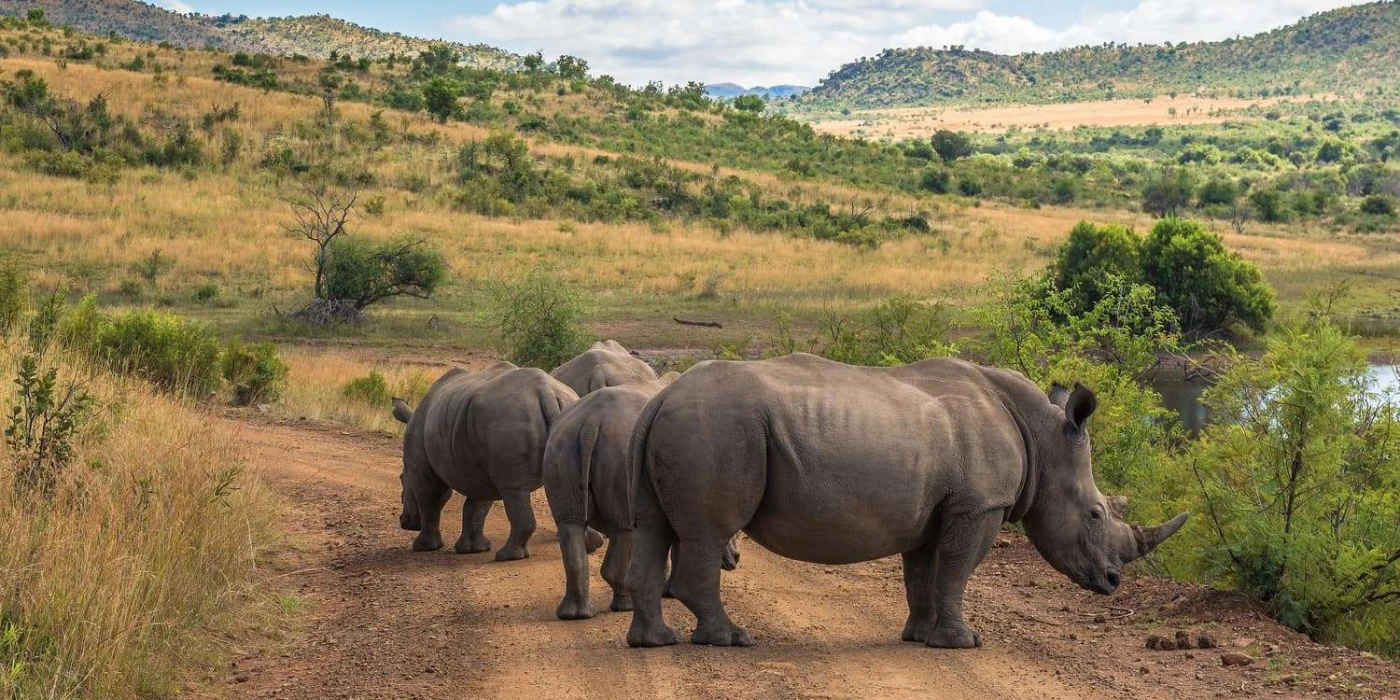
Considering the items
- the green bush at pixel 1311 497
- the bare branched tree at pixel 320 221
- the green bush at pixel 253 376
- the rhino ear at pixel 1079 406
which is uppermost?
the rhino ear at pixel 1079 406

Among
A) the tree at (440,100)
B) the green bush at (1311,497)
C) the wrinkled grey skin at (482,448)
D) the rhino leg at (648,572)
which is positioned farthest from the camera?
the tree at (440,100)

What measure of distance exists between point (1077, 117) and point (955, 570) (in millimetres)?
184530

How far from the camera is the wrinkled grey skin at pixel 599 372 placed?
1259 cm

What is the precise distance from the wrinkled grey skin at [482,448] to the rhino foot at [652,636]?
2611mm

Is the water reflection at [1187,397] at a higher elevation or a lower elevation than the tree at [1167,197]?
lower

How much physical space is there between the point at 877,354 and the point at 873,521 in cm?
915

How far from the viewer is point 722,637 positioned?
813 cm

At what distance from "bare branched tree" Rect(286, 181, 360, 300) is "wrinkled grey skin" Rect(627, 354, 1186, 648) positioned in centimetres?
2434

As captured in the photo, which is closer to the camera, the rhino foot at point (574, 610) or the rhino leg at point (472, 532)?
the rhino foot at point (574, 610)

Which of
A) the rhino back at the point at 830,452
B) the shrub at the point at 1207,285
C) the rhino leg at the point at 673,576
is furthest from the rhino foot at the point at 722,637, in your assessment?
the shrub at the point at 1207,285

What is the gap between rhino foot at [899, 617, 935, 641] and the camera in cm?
844

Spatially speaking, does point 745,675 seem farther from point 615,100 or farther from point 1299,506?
point 615,100

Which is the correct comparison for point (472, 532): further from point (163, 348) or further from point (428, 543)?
point (163, 348)

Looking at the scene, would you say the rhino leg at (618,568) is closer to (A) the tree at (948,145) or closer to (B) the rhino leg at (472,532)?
(B) the rhino leg at (472,532)
